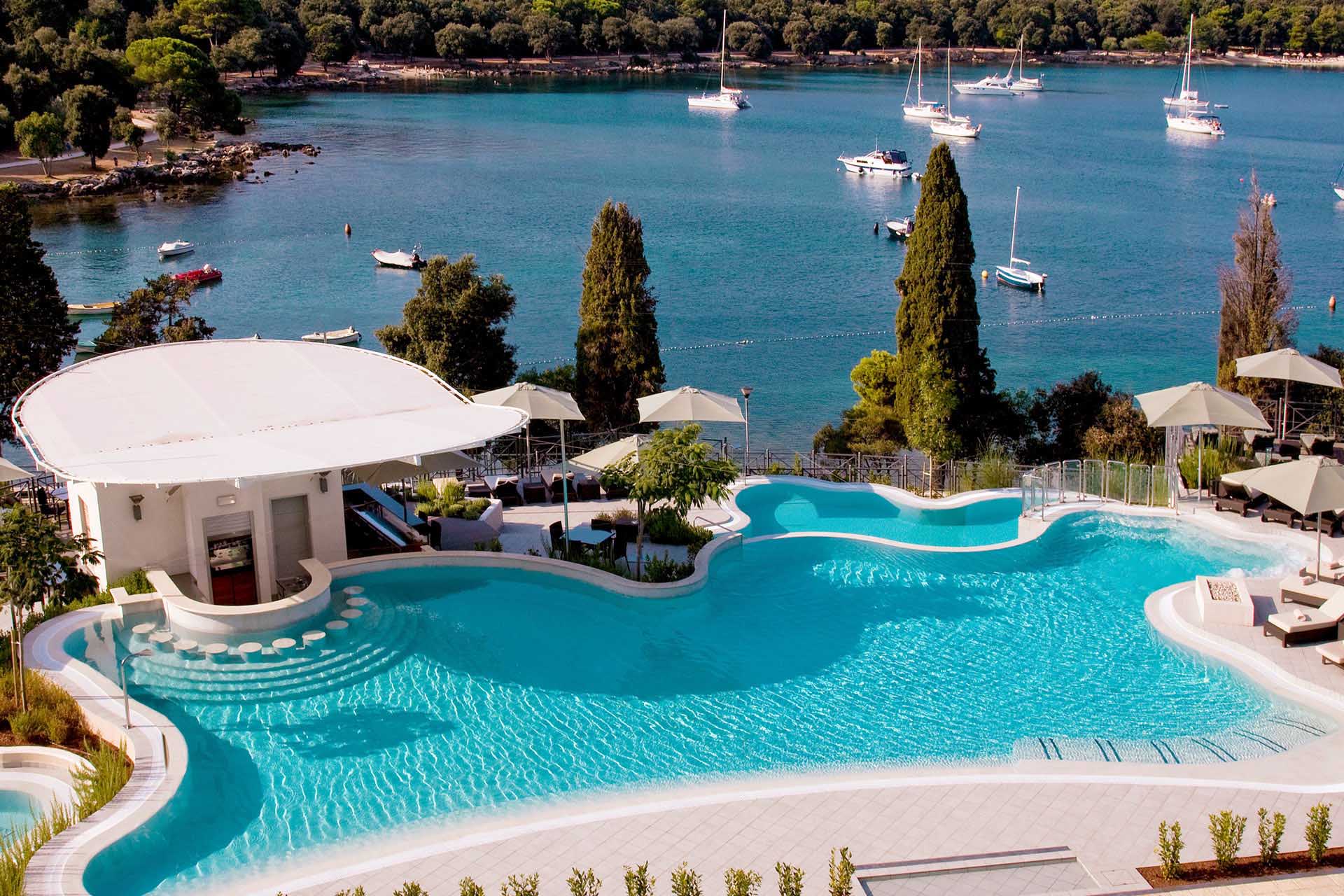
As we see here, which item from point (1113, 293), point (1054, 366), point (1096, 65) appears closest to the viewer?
point (1054, 366)

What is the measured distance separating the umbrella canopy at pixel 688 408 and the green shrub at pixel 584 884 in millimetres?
11273

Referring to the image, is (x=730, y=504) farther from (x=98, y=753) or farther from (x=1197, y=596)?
(x=98, y=753)

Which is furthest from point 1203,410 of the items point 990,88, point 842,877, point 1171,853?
point 990,88

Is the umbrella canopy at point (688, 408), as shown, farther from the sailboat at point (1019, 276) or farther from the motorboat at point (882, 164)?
the motorboat at point (882, 164)

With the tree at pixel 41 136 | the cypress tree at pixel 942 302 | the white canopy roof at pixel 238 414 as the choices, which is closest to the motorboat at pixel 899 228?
the cypress tree at pixel 942 302

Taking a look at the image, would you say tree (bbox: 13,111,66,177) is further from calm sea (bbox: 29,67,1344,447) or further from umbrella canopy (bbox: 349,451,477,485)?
umbrella canopy (bbox: 349,451,477,485)

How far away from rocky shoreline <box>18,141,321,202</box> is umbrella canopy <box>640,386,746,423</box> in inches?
2225

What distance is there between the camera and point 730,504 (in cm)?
2138

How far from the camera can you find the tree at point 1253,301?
84.4ft

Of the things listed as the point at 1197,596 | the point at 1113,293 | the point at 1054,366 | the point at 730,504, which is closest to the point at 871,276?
the point at 1113,293

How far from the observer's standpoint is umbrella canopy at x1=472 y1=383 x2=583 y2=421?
20.6 meters

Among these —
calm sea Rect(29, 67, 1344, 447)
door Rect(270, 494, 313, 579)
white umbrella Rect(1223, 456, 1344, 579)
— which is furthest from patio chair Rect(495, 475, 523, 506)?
calm sea Rect(29, 67, 1344, 447)

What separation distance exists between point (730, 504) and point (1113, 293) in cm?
3756

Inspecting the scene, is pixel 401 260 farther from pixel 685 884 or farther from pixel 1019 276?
pixel 685 884
